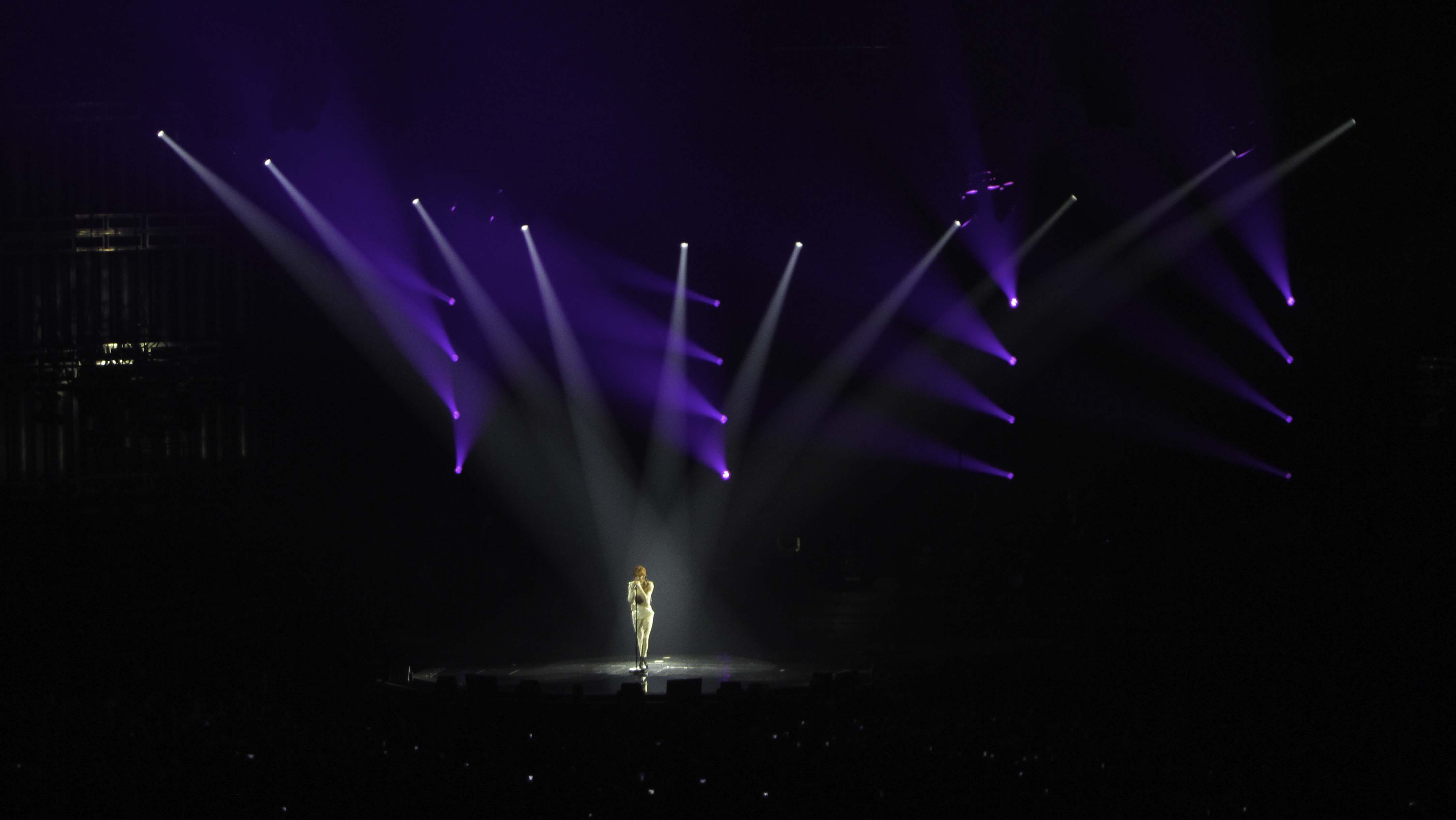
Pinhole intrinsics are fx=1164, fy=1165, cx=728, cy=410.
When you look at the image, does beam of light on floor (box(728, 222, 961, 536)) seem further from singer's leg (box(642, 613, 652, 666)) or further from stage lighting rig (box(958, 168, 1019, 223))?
singer's leg (box(642, 613, 652, 666))

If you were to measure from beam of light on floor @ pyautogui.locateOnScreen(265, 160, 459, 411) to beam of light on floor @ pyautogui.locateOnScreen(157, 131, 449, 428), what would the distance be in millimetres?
85

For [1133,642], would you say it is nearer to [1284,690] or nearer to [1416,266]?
[1284,690]

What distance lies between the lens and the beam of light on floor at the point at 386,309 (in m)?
13.8

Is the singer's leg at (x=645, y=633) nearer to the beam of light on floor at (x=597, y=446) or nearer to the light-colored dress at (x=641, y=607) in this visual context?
the light-colored dress at (x=641, y=607)

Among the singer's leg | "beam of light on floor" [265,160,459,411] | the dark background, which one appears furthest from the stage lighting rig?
"beam of light on floor" [265,160,459,411]

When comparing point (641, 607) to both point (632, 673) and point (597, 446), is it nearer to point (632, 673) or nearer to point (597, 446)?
point (632, 673)

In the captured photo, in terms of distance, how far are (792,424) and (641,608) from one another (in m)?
5.39

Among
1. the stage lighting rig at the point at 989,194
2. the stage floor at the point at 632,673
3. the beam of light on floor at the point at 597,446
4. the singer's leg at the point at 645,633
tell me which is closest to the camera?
the stage floor at the point at 632,673

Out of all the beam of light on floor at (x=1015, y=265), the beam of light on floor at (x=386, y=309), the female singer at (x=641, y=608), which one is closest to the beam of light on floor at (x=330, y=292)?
the beam of light on floor at (x=386, y=309)

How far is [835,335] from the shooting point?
16.0 meters

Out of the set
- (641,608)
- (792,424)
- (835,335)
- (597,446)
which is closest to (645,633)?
(641,608)

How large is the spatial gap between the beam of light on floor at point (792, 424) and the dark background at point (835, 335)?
262 millimetres

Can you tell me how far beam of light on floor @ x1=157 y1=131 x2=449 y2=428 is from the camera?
13906 millimetres

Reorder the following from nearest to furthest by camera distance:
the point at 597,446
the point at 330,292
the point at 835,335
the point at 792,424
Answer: the point at 330,292 → the point at 835,335 → the point at 597,446 → the point at 792,424
